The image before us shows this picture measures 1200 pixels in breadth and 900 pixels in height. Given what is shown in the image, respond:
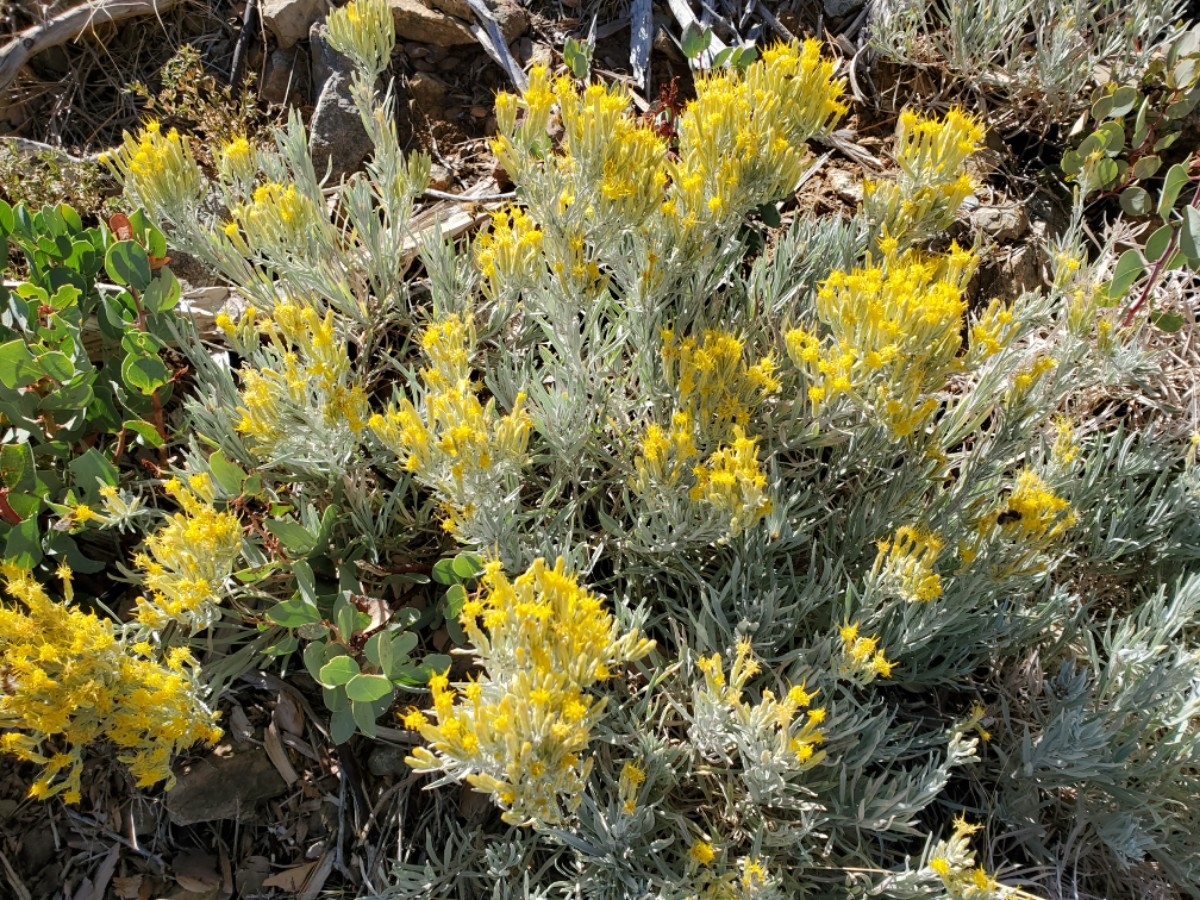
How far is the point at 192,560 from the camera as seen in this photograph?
74.5 inches

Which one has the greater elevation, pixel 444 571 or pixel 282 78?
pixel 282 78

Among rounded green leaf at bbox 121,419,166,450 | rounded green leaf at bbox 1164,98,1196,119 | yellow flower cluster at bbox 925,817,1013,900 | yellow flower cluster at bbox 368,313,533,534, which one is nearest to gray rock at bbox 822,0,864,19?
rounded green leaf at bbox 1164,98,1196,119

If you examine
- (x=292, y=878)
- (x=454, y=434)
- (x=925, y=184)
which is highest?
(x=925, y=184)

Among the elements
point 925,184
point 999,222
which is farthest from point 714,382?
point 999,222

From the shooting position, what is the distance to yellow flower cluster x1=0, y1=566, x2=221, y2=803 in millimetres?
1728

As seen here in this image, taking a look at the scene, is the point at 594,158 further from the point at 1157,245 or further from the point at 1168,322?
the point at 1168,322

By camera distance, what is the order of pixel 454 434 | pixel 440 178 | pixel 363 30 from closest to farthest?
pixel 454 434 → pixel 363 30 → pixel 440 178

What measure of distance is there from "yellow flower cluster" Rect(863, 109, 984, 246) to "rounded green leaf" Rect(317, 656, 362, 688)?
1.75 metres

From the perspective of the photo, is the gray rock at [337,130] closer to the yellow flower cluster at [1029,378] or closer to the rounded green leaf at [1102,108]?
the yellow flower cluster at [1029,378]

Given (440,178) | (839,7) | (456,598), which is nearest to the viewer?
(456,598)

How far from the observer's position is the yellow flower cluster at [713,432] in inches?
72.4

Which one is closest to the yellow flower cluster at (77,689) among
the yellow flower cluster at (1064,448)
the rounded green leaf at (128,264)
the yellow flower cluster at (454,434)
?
A: the yellow flower cluster at (454,434)

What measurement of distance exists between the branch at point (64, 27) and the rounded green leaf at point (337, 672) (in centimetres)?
307

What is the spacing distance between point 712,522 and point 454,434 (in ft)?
2.19
